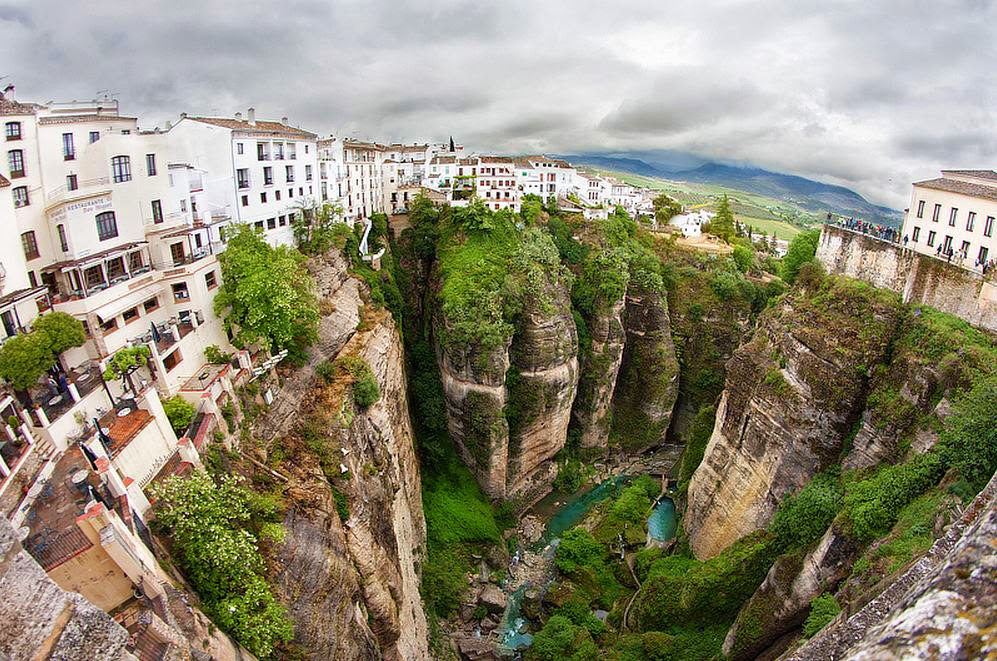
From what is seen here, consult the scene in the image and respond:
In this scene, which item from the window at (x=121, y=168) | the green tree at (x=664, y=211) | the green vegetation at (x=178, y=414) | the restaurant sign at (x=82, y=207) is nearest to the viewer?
the green vegetation at (x=178, y=414)

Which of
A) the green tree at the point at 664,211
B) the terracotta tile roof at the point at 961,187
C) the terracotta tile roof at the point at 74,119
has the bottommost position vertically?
the green tree at the point at 664,211

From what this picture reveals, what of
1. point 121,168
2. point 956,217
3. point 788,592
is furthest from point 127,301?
point 956,217

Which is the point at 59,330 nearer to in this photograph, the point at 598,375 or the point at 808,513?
the point at 808,513

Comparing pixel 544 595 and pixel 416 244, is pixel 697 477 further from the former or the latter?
pixel 416 244

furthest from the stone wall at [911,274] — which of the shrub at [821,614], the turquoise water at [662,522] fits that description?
the turquoise water at [662,522]

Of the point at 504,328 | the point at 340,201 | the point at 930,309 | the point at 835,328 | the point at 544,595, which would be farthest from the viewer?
the point at 340,201

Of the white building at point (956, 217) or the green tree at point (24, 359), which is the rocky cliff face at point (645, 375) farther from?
the green tree at point (24, 359)

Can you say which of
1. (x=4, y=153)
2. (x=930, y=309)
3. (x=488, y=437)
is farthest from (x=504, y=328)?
(x=4, y=153)
